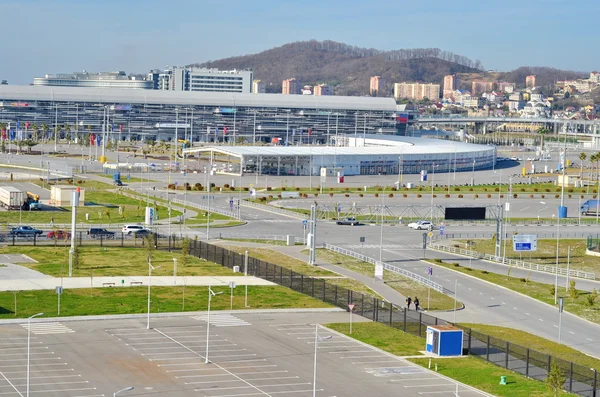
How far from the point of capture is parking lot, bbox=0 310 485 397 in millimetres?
44406

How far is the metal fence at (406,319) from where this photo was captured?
4791cm

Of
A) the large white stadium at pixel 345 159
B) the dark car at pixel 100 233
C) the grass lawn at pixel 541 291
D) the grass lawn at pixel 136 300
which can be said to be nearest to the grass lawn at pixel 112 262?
the dark car at pixel 100 233

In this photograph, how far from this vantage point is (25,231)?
86.8m

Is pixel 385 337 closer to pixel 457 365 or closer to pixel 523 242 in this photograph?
pixel 457 365

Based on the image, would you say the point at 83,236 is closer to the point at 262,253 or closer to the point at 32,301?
the point at 262,253

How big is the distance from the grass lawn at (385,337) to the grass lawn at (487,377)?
202 cm

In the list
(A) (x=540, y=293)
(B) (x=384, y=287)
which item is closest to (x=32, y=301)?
(B) (x=384, y=287)

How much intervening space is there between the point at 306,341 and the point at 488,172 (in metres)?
134

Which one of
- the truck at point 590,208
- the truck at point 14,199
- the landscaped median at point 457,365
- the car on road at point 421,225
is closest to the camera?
the landscaped median at point 457,365

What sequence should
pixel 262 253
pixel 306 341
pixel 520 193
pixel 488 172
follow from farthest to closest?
pixel 488 172
pixel 520 193
pixel 262 253
pixel 306 341

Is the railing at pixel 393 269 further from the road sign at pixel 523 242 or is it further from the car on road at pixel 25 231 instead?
the car on road at pixel 25 231

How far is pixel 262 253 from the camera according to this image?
3275 inches

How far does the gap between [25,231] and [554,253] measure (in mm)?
46726

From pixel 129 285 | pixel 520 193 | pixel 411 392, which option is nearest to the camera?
pixel 411 392
